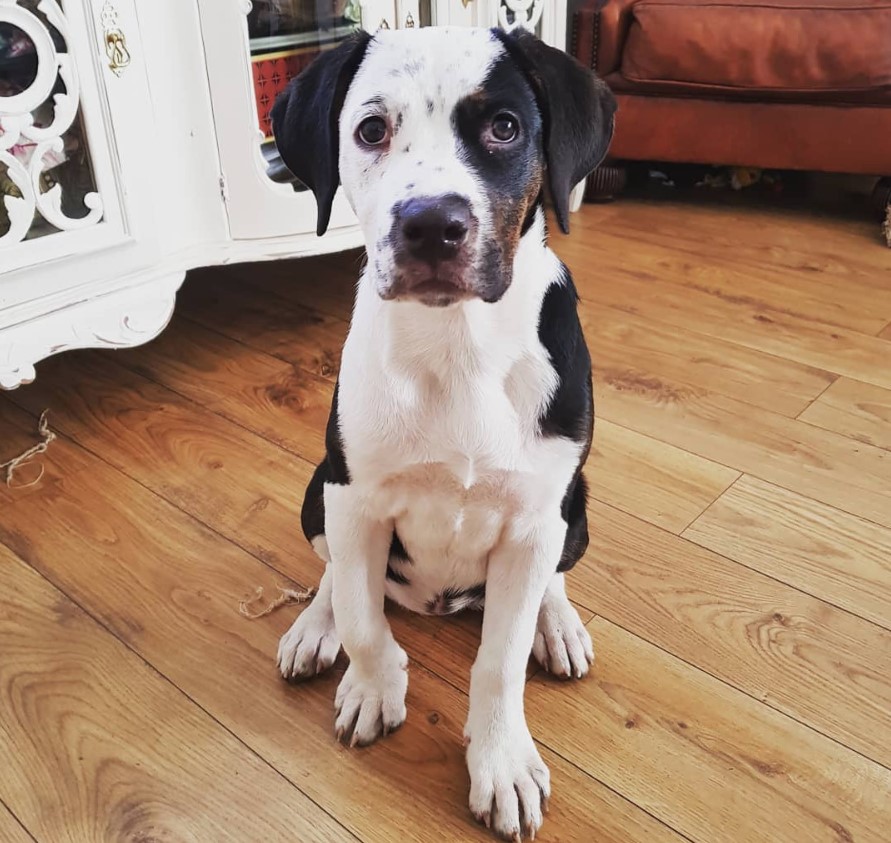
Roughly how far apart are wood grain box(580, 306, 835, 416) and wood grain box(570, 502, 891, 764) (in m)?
0.52

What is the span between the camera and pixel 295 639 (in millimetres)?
1272

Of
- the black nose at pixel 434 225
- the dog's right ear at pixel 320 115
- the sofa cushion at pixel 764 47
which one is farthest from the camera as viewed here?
the sofa cushion at pixel 764 47

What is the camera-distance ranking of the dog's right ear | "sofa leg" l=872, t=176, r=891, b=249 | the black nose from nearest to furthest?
the black nose
the dog's right ear
"sofa leg" l=872, t=176, r=891, b=249

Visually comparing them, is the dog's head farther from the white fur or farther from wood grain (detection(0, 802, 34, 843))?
wood grain (detection(0, 802, 34, 843))

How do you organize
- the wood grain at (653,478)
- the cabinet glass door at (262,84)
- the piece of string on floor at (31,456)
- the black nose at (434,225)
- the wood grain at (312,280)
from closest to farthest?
the black nose at (434,225) < the wood grain at (653,478) < the piece of string on floor at (31,456) < the cabinet glass door at (262,84) < the wood grain at (312,280)

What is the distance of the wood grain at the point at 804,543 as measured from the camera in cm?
140

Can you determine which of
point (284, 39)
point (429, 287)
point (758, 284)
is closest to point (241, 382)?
point (284, 39)

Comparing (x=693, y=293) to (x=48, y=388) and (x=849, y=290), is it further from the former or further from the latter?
(x=48, y=388)

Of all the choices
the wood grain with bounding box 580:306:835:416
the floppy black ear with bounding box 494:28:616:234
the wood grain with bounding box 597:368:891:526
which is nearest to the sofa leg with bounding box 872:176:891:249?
the wood grain with bounding box 580:306:835:416

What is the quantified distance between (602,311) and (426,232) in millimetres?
1418

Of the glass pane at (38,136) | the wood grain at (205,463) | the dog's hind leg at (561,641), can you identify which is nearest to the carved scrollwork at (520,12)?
the glass pane at (38,136)

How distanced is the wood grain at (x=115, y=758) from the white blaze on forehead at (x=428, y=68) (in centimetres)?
77

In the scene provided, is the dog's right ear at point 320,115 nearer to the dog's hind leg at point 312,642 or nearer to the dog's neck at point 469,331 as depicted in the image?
the dog's neck at point 469,331

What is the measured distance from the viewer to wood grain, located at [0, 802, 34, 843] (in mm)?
1065
